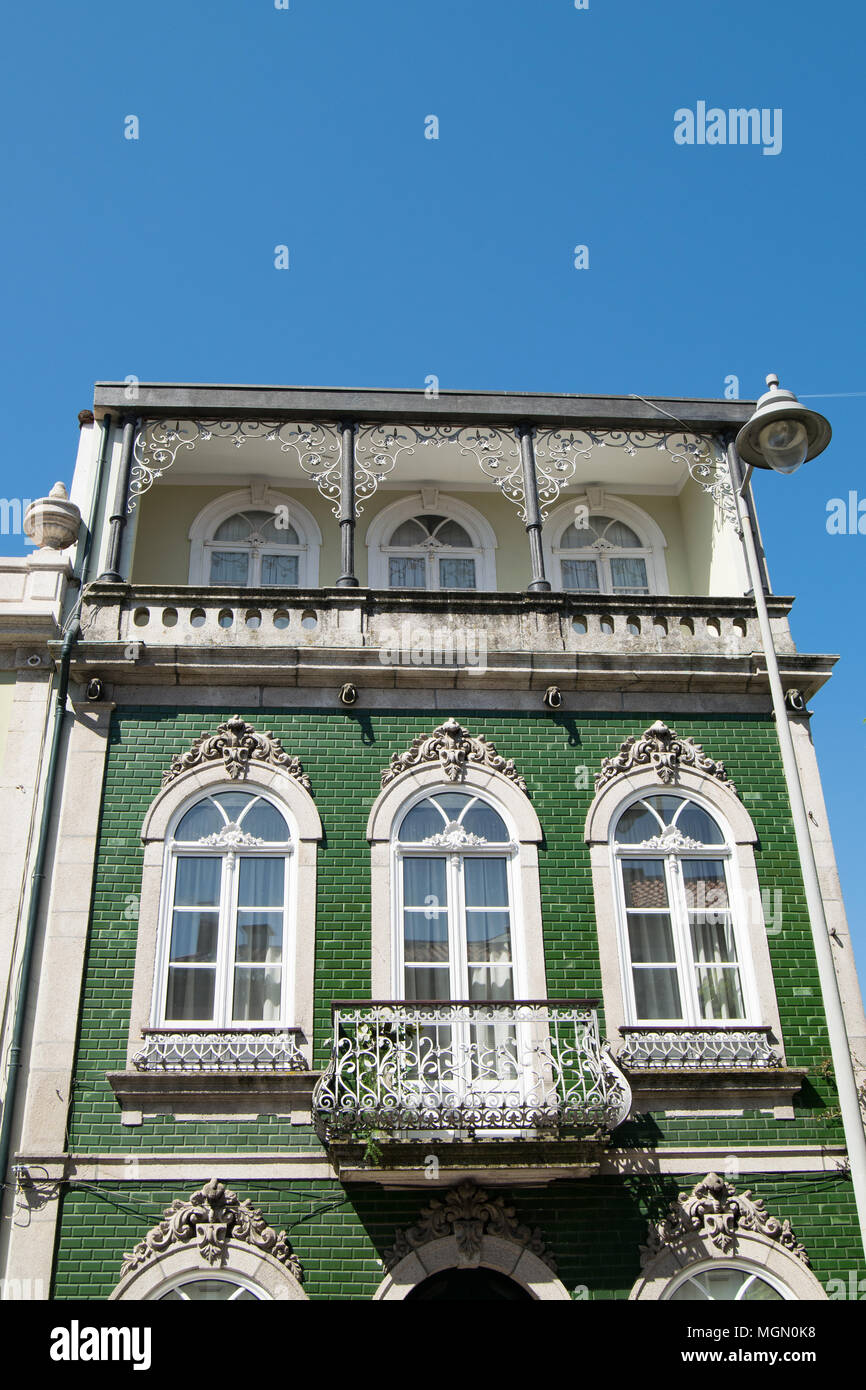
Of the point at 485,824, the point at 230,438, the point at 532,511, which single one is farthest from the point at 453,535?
the point at 485,824

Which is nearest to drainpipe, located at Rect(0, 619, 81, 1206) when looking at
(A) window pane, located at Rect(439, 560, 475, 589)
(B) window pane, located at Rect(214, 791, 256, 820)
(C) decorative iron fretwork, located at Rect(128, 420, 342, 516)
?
(B) window pane, located at Rect(214, 791, 256, 820)

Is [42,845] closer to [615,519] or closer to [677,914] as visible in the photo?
[677,914]

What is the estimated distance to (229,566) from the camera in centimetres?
1683

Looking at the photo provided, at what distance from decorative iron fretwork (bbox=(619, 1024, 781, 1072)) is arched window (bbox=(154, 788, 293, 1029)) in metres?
3.40

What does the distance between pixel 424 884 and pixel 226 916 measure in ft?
6.62

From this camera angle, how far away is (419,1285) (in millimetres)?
11383

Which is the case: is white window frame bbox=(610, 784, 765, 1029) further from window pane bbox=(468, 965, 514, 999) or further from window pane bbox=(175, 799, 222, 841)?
window pane bbox=(175, 799, 222, 841)

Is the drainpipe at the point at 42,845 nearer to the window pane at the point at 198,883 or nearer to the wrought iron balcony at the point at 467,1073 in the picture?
the window pane at the point at 198,883

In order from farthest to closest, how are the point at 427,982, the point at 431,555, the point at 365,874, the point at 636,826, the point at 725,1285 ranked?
the point at 431,555 < the point at 636,826 < the point at 365,874 < the point at 427,982 < the point at 725,1285

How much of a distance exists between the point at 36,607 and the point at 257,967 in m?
4.71
